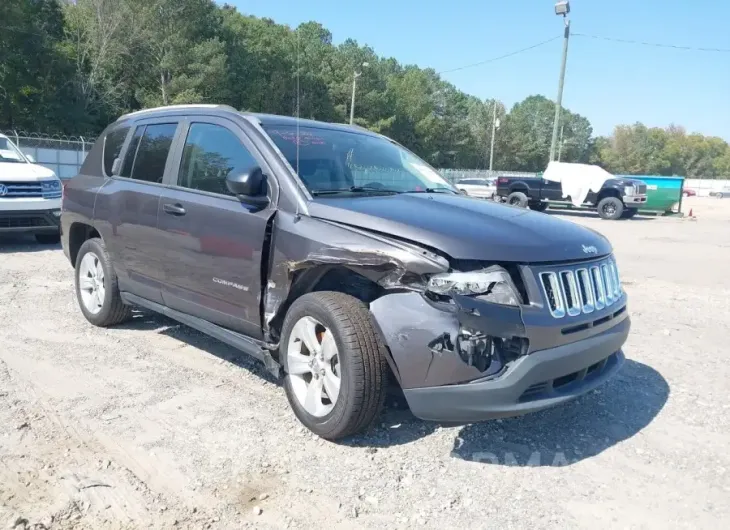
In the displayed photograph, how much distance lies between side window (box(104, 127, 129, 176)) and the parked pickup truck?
17723 mm

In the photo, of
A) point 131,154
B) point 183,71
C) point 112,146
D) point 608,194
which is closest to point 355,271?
point 131,154

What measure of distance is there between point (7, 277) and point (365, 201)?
5.87 metres

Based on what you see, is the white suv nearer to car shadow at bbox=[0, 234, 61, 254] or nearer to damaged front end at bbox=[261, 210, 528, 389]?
car shadow at bbox=[0, 234, 61, 254]

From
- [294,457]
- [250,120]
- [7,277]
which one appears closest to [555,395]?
[294,457]

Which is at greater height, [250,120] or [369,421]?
[250,120]

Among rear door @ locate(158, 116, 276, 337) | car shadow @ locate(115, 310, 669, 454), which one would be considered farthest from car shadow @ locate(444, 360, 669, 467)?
rear door @ locate(158, 116, 276, 337)

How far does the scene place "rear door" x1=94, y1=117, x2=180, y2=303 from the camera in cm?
466

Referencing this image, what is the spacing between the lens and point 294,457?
3326 millimetres

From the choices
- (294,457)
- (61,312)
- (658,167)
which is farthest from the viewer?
(658,167)

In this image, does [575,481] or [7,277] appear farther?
[7,277]

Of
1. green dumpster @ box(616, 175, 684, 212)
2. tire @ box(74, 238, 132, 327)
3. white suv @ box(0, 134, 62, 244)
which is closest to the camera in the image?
tire @ box(74, 238, 132, 327)

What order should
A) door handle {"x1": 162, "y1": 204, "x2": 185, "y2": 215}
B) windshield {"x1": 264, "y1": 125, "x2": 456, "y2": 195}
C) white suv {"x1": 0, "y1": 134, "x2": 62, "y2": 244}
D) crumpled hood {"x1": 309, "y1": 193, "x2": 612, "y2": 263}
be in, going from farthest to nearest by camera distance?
white suv {"x1": 0, "y1": 134, "x2": 62, "y2": 244} < door handle {"x1": 162, "y1": 204, "x2": 185, "y2": 215} < windshield {"x1": 264, "y1": 125, "x2": 456, "y2": 195} < crumpled hood {"x1": 309, "y1": 193, "x2": 612, "y2": 263}

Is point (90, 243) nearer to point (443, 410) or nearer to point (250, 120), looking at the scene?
point (250, 120)

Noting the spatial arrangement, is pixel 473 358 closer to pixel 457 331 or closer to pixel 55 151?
pixel 457 331
